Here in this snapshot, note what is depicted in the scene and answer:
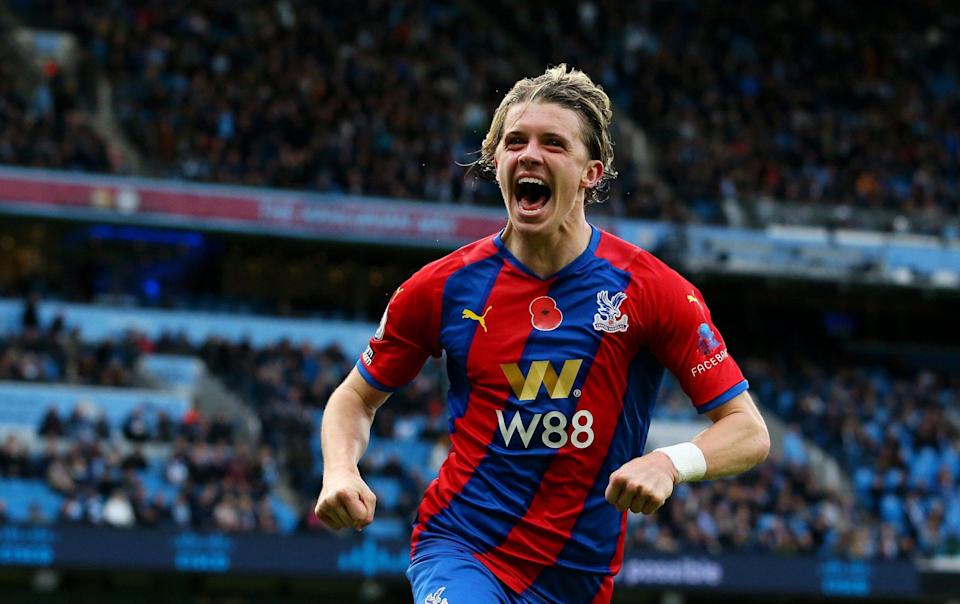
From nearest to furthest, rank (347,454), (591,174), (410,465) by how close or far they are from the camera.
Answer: (347,454) → (591,174) → (410,465)

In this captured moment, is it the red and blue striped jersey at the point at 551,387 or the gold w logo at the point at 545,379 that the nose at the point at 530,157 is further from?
the gold w logo at the point at 545,379

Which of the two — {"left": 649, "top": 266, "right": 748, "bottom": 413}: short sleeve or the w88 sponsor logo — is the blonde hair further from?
the w88 sponsor logo

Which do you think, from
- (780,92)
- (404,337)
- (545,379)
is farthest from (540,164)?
(780,92)

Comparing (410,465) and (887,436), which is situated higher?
(410,465)

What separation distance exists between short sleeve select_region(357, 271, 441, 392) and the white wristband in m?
1.01

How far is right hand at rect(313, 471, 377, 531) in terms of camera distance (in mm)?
4875

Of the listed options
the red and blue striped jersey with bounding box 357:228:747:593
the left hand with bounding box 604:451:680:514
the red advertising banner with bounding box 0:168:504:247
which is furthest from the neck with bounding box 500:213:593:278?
the red advertising banner with bounding box 0:168:504:247

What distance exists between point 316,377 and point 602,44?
14576 millimetres

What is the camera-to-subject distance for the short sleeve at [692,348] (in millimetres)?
5227

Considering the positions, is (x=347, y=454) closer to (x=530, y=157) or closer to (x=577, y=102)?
(x=530, y=157)

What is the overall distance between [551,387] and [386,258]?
94.7 ft

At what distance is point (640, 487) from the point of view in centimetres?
458

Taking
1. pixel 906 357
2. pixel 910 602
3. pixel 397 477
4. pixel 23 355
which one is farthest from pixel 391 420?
pixel 906 357

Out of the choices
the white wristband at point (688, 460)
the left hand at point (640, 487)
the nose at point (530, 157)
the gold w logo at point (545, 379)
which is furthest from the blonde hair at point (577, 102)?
the left hand at point (640, 487)
